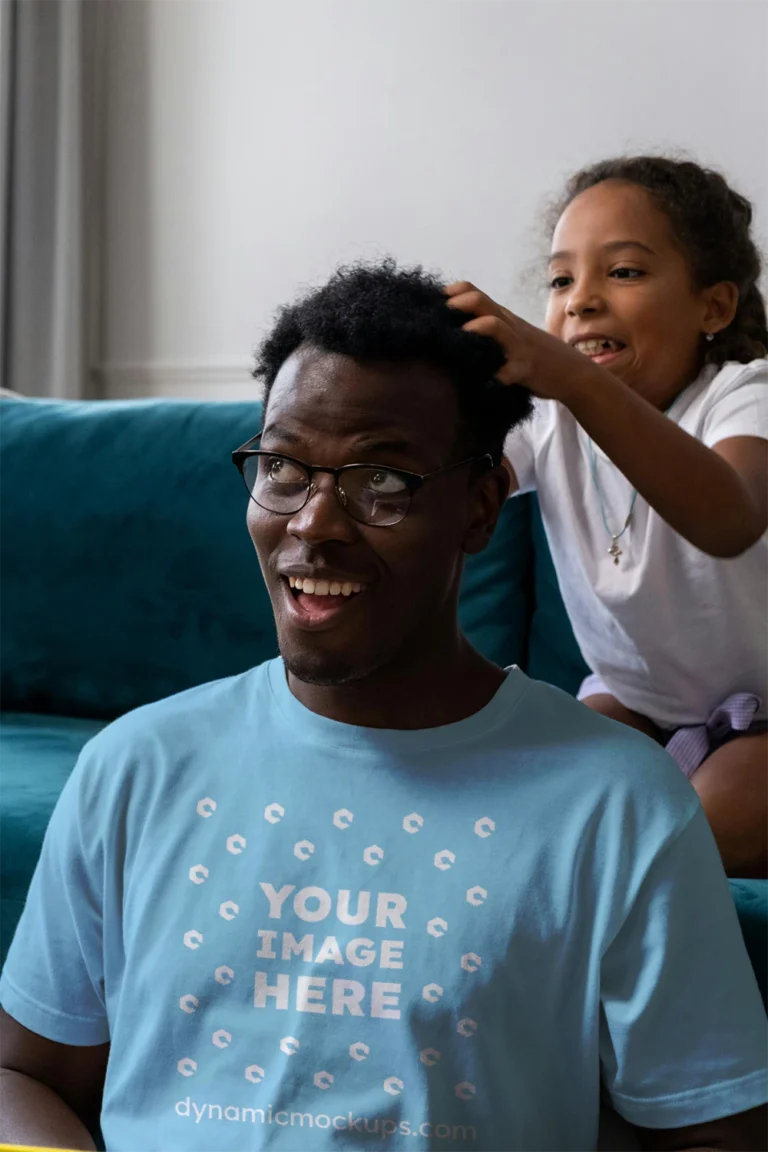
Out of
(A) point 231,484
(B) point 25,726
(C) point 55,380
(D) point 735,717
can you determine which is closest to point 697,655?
(D) point 735,717

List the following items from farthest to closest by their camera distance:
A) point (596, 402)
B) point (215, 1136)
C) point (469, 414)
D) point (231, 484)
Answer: point (231, 484) → point (596, 402) → point (469, 414) → point (215, 1136)

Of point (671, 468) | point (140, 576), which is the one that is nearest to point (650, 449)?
point (671, 468)

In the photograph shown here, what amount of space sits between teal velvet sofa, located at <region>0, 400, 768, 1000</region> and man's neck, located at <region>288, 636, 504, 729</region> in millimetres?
835

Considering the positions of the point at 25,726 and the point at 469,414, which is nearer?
the point at 469,414

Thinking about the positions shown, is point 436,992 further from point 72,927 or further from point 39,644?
point 39,644

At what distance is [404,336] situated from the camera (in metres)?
0.86

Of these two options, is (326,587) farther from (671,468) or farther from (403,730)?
(671,468)

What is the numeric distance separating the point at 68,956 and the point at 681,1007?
414 millimetres

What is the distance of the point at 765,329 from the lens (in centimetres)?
158

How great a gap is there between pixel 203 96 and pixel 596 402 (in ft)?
8.50

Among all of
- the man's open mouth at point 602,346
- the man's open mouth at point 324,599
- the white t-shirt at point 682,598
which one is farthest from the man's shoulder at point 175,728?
the man's open mouth at point 602,346

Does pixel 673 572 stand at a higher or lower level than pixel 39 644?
higher

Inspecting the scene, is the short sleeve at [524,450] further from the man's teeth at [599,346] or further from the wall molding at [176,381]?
the wall molding at [176,381]

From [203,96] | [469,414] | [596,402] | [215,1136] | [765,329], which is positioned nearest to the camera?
[215,1136]
